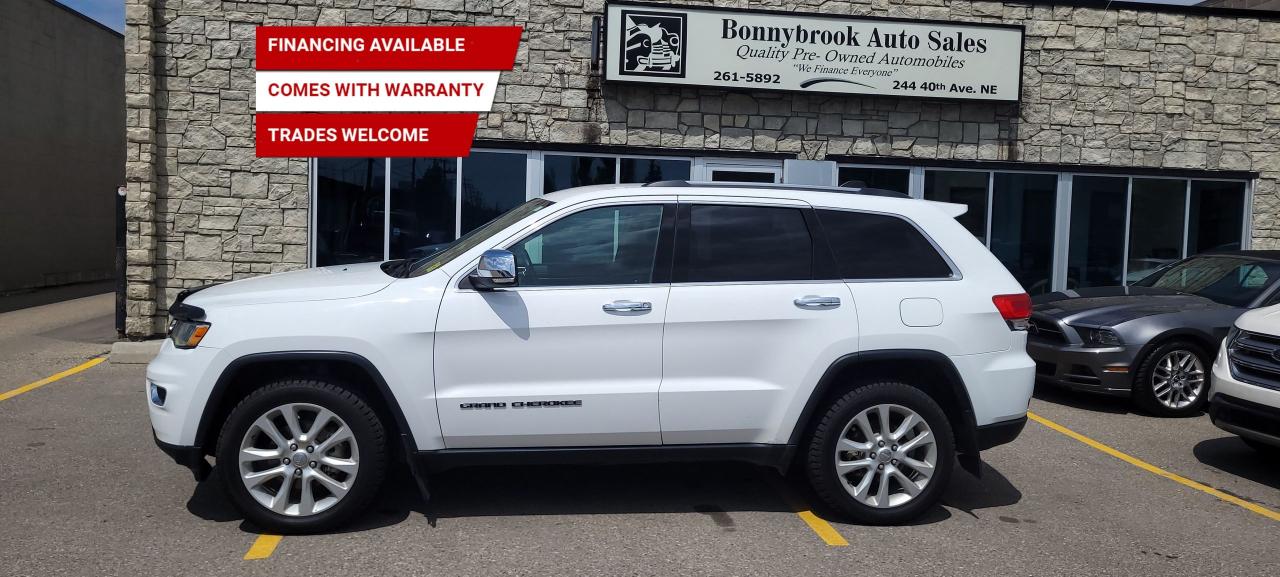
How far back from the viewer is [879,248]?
5320 mm

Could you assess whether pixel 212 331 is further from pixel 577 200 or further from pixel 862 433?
pixel 862 433

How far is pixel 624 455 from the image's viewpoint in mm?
5008

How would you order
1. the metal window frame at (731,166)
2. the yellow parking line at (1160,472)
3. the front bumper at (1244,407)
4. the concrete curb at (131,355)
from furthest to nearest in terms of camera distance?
the metal window frame at (731,166), the concrete curb at (131,355), the front bumper at (1244,407), the yellow parking line at (1160,472)

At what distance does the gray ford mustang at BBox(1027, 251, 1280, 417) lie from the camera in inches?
326

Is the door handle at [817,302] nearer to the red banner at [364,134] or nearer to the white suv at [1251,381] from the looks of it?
the white suv at [1251,381]

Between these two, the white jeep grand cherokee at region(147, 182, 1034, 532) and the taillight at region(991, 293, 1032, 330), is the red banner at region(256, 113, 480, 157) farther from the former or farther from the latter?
the taillight at region(991, 293, 1032, 330)

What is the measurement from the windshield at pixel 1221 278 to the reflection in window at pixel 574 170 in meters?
6.23

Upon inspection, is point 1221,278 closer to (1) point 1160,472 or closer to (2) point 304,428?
(1) point 1160,472

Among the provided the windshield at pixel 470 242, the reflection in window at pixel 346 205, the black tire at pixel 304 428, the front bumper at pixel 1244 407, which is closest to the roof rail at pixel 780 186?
the windshield at pixel 470 242

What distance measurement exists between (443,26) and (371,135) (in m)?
1.61

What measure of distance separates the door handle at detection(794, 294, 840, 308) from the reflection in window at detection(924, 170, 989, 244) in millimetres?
8365

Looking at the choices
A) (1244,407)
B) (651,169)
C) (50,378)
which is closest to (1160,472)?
(1244,407)

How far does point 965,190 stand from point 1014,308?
8.19 m

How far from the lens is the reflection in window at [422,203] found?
472 inches
